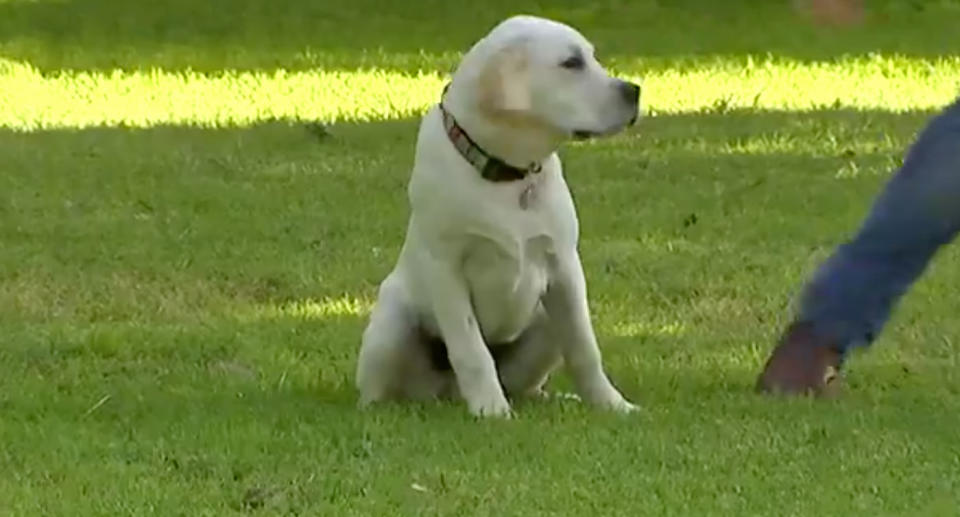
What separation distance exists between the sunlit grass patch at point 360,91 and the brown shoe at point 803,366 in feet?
17.9

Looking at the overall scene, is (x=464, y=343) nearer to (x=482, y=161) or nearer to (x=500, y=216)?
(x=500, y=216)

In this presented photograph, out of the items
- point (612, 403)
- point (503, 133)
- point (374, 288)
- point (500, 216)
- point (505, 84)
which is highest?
point (505, 84)

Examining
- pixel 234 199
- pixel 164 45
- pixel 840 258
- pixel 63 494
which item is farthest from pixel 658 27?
pixel 63 494

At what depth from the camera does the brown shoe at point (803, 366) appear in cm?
520

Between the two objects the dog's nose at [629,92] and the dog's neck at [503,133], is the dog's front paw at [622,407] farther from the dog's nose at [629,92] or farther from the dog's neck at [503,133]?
the dog's nose at [629,92]

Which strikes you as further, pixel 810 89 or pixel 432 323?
pixel 810 89

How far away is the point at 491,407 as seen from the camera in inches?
195

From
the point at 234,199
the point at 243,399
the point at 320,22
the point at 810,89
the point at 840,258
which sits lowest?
the point at 320,22

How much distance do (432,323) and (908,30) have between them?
10.3 m

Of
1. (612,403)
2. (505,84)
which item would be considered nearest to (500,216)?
(505,84)

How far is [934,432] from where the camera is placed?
480 cm

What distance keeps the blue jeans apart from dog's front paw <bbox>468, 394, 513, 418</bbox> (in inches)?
33.3

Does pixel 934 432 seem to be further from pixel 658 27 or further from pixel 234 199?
pixel 658 27

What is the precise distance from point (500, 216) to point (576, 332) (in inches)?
14.6
